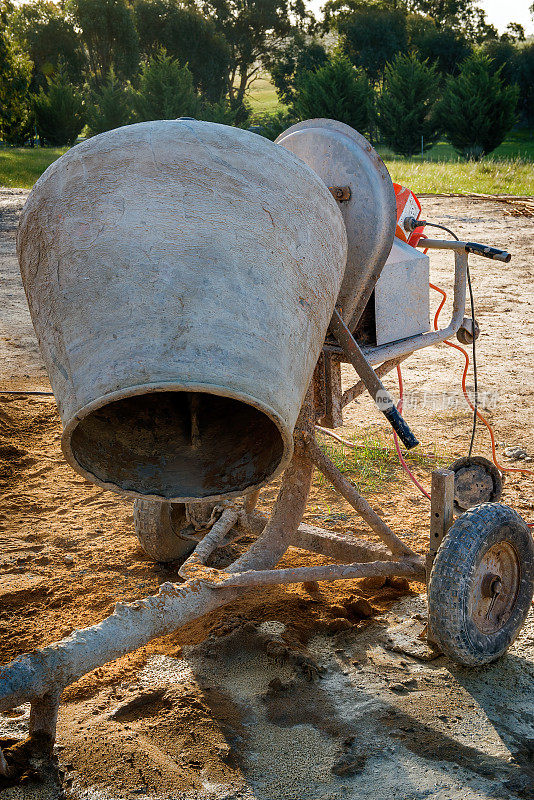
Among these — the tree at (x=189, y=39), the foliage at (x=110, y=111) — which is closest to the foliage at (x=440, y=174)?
the foliage at (x=110, y=111)

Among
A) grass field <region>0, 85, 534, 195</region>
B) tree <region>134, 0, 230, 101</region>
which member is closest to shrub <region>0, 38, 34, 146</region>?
grass field <region>0, 85, 534, 195</region>

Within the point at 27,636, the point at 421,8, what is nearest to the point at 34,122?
the point at 27,636

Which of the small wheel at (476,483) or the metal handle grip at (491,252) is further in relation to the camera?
the small wheel at (476,483)

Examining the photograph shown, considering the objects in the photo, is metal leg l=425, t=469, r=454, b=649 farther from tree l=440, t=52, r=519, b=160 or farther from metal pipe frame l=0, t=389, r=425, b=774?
tree l=440, t=52, r=519, b=160

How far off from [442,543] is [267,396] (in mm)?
1184

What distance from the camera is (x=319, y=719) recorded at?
265 cm

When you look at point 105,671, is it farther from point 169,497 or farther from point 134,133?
point 134,133

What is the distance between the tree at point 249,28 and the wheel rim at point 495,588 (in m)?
44.5

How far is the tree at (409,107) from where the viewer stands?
28734 millimetres

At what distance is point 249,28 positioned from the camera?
4478 cm

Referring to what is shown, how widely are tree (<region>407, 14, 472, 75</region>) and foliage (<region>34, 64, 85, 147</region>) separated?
67.6ft

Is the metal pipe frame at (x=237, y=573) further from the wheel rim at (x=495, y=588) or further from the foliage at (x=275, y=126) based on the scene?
the foliage at (x=275, y=126)

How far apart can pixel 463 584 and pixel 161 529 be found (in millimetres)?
1576

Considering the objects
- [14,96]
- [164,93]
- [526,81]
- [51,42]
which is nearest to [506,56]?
[526,81]
